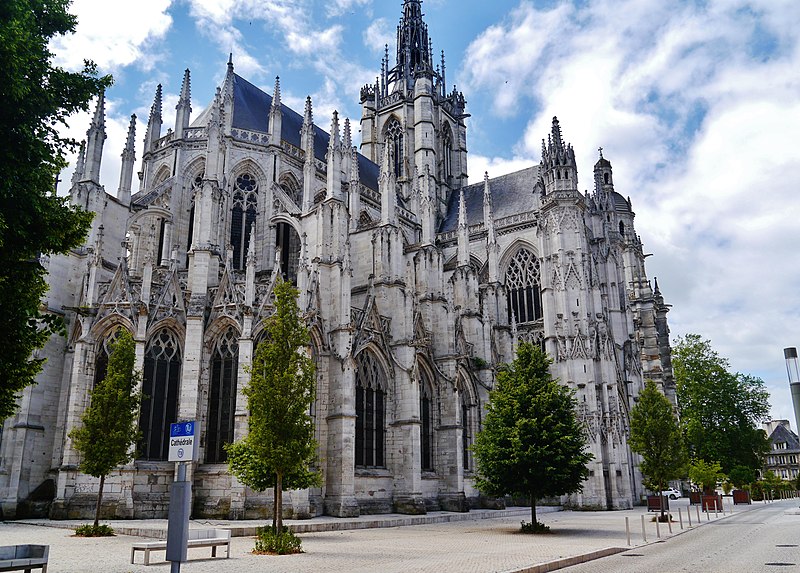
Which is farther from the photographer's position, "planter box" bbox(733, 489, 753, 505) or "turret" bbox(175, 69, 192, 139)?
"planter box" bbox(733, 489, 753, 505)

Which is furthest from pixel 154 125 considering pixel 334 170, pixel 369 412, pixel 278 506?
pixel 278 506

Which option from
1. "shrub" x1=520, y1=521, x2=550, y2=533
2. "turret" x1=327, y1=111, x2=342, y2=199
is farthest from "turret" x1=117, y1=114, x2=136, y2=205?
"shrub" x1=520, y1=521, x2=550, y2=533

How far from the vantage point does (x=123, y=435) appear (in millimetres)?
17312

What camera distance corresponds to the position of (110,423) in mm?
17406

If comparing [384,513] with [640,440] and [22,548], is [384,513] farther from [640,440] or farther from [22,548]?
[22,548]

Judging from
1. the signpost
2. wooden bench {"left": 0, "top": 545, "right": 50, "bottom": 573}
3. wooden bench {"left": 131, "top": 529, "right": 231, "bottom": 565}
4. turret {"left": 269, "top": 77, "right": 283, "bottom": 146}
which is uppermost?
turret {"left": 269, "top": 77, "right": 283, "bottom": 146}

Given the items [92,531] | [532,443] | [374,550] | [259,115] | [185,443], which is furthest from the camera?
[259,115]

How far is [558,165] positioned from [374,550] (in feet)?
103

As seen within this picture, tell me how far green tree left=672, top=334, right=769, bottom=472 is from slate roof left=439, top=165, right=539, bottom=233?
80.5ft

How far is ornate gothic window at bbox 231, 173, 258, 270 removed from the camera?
30.1 m

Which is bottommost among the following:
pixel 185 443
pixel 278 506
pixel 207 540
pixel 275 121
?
pixel 207 540

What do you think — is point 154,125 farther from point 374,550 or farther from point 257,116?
point 374,550

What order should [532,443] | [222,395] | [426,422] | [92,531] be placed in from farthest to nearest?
[426,422]
[222,395]
[532,443]
[92,531]

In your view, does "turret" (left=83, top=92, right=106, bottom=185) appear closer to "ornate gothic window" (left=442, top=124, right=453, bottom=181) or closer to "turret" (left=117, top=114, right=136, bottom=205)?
"turret" (left=117, top=114, right=136, bottom=205)
